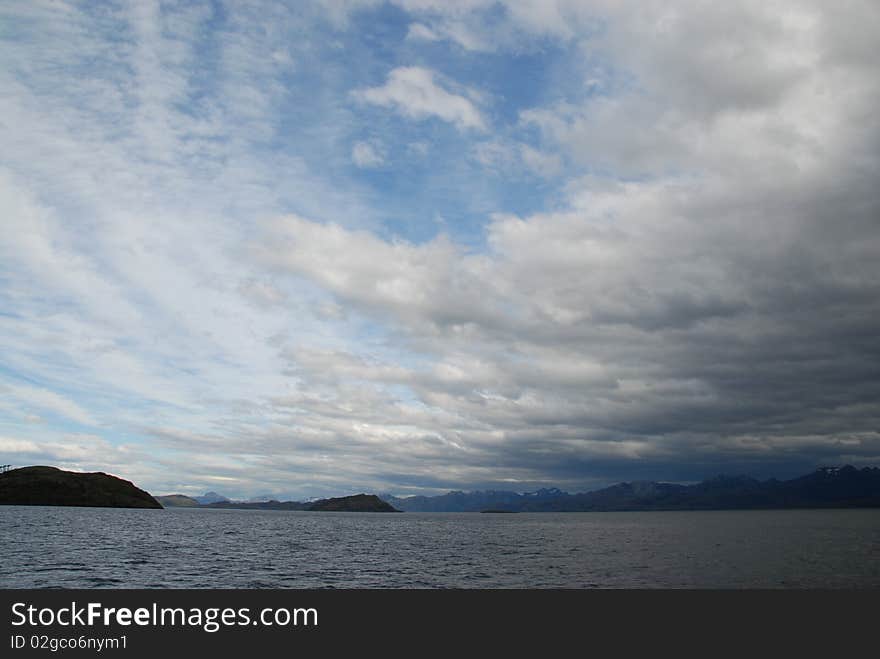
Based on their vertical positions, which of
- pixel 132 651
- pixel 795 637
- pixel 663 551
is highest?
pixel 132 651

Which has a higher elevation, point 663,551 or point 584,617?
point 584,617

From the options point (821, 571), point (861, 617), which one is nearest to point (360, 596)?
point (861, 617)

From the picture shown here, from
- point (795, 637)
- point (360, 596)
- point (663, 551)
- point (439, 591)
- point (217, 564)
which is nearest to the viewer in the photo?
point (795, 637)

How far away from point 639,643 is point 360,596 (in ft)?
101

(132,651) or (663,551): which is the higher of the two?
(132,651)

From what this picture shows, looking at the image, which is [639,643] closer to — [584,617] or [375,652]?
[584,617]

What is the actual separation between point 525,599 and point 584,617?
11915 mm

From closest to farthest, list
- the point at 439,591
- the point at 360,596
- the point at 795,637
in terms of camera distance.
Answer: the point at 795,637, the point at 360,596, the point at 439,591

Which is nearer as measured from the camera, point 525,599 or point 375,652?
point 375,652

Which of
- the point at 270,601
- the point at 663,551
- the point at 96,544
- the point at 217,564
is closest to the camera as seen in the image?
the point at 270,601

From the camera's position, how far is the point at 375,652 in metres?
40.5

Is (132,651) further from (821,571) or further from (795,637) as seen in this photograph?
(821,571)

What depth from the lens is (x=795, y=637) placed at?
48719 mm

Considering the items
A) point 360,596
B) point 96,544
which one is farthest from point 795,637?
point 96,544
